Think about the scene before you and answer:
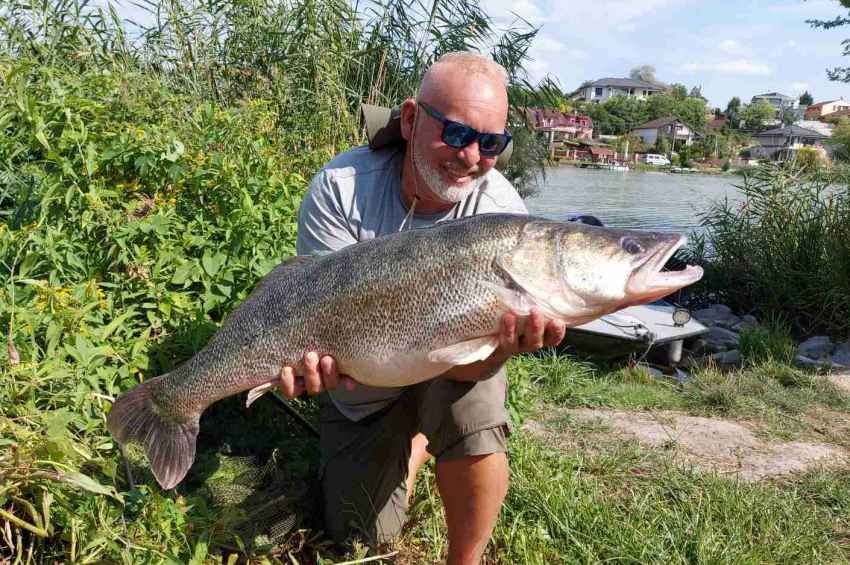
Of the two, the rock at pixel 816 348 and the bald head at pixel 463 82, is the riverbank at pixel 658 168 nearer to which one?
the rock at pixel 816 348

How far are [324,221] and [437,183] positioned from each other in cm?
56

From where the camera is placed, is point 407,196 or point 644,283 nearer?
point 644,283

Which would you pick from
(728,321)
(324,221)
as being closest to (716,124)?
(728,321)

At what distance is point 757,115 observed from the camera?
466 feet

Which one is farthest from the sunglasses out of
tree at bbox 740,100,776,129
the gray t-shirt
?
tree at bbox 740,100,776,129

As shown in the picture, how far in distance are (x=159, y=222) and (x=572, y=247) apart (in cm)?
212

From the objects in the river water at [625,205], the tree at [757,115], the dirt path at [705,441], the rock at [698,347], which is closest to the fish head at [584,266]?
the dirt path at [705,441]

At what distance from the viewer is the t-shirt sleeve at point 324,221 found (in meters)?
3.17

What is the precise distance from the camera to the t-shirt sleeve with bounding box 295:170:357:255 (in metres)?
3.17

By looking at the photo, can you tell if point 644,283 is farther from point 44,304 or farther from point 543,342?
point 44,304

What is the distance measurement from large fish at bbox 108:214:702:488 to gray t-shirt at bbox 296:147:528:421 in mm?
450

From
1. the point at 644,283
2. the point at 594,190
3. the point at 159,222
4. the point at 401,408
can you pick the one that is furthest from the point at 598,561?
the point at 594,190

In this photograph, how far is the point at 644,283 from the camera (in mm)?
2326

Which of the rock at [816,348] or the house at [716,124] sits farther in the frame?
the house at [716,124]
